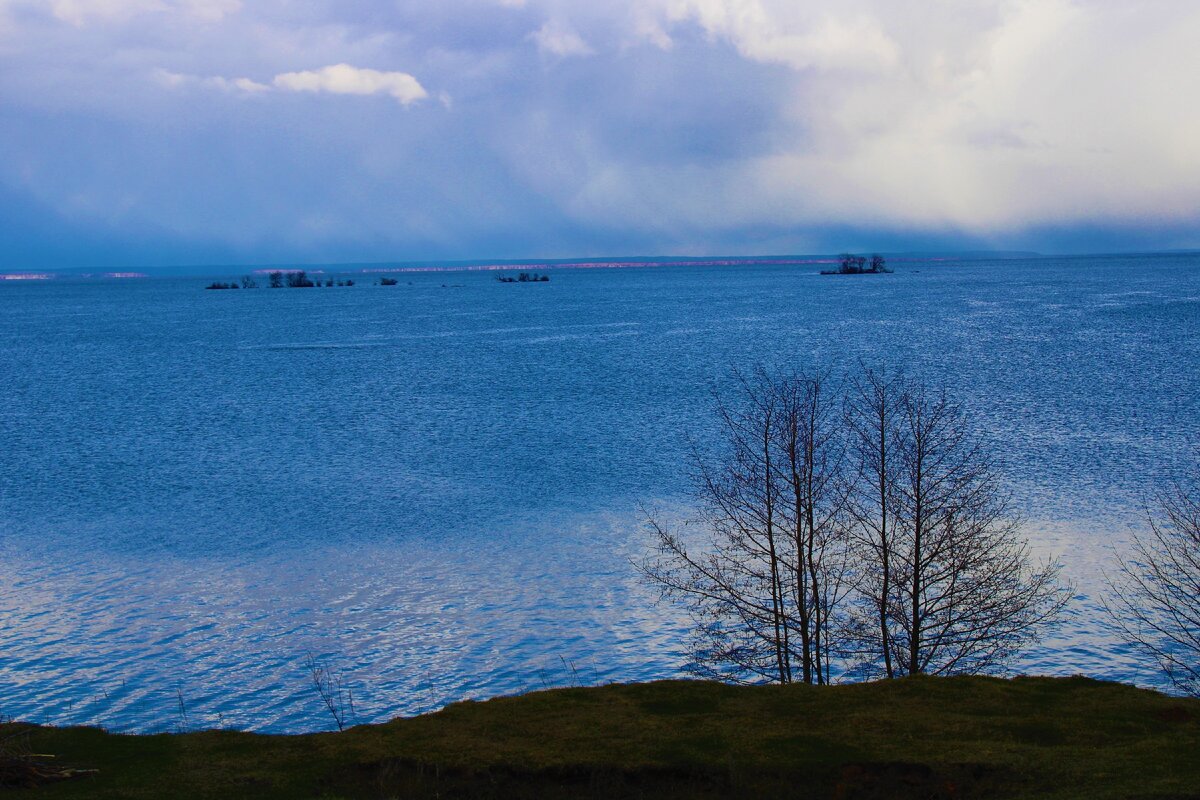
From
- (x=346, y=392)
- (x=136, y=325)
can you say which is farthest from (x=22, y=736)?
(x=136, y=325)

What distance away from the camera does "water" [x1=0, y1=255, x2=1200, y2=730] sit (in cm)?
2145

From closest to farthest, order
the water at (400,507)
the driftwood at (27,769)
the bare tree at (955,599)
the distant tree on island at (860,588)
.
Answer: the driftwood at (27,769)
the bare tree at (955,599)
the distant tree on island at (860,588)
the water at (400,507)

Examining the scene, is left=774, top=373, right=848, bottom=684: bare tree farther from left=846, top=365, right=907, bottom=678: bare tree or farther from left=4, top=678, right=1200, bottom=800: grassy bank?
left=4, top=678, right=1200, bottom=800: grassy bank

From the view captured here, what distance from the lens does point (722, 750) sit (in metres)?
12.4

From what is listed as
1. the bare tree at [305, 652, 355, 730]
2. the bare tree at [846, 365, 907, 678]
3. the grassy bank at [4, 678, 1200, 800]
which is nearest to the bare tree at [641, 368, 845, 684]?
the bare tree at [846, 365, 907, 678]

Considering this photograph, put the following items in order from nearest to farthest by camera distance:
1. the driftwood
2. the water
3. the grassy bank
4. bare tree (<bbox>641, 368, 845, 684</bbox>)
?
the grassy bank, the driftwood, bare tree (<bbox>641, 368, 845, 684</bbox>), the water

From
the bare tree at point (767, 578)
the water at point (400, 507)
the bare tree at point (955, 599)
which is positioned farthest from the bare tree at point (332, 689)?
the bare tree at point (955, 599)

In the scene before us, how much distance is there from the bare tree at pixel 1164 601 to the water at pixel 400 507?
2.42ft

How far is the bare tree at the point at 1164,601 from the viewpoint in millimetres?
20469

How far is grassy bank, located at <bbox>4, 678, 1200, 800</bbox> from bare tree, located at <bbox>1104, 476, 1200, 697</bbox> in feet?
24.7

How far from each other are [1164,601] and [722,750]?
11.8 metres

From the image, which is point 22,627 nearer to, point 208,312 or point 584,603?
point 584,603

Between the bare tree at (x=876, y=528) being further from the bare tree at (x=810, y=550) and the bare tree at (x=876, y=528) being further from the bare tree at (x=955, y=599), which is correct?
the bare tree at (x=810, y=550)

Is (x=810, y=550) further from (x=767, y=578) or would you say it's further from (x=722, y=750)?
(x=722, y=750)
